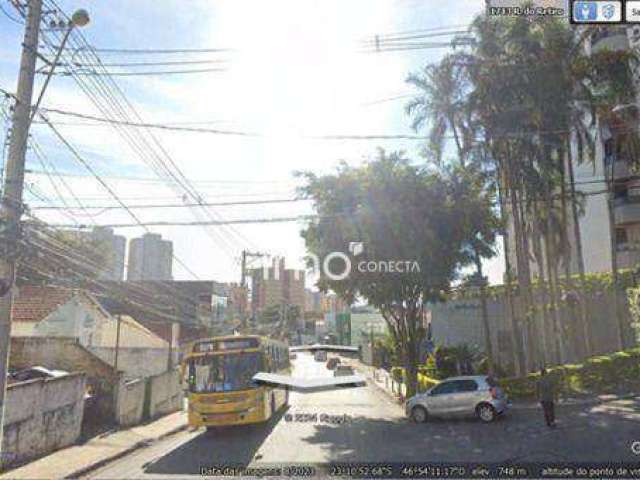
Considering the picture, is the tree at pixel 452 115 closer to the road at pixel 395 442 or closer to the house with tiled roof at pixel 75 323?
the road at pixel 395 442

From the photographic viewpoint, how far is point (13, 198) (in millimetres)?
11359

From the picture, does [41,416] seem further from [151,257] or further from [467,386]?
[151,257]

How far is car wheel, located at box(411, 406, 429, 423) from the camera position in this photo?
19984 millimetres

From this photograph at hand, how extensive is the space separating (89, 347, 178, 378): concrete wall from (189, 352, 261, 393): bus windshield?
1341 centimetres

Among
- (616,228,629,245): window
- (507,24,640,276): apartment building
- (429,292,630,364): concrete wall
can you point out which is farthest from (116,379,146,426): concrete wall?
(616,228,629,245): window

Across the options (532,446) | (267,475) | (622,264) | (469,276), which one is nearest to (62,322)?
(469,276)

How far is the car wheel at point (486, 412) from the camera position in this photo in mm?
18323

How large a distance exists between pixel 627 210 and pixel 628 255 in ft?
9.05

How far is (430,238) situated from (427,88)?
11.8 metres

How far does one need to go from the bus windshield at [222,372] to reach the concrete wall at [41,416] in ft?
12.1

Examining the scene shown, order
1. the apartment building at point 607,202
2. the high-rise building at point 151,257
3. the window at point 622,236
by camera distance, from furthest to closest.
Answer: the high-rise building at point 151,257
the window at point 622,236
the apartment building at point 607,202

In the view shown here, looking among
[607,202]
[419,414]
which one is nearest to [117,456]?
→ [419,414]

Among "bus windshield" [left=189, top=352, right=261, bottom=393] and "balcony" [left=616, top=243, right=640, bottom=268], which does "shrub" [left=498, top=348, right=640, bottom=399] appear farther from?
"bus windshield" [left=189, top=352, right=261, bottom=393]

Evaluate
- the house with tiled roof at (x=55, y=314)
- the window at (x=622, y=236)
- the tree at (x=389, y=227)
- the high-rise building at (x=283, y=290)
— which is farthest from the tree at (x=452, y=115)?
the high-rise building at (x=283, y=290)
